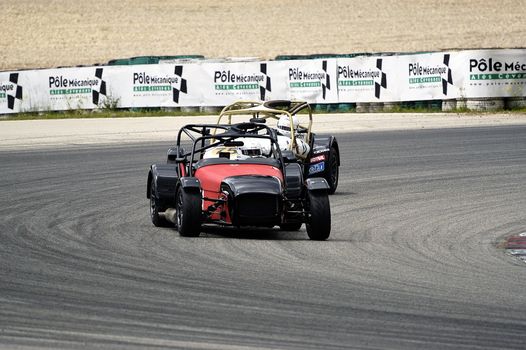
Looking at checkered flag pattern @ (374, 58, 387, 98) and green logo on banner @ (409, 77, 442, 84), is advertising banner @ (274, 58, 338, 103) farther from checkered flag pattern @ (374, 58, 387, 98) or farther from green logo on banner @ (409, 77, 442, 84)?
green logo on banner @ (409, 77, 442, 84)

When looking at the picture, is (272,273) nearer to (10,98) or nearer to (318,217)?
(318,217)

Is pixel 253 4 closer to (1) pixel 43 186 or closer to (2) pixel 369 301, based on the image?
(1) pixel 43 186

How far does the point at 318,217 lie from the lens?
12.1 metres

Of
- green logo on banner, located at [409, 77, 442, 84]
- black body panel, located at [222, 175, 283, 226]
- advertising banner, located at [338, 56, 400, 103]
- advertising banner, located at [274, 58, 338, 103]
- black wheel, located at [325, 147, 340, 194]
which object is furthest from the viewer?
advertising banner, located at [274, 58, 338, 103]

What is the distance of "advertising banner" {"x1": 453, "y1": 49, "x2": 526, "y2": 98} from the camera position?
30.3 meters

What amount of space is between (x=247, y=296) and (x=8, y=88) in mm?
27292

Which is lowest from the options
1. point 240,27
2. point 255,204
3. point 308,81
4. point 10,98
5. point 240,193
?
point 255,204

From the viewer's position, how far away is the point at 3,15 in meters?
66.9

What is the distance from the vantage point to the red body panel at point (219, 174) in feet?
40.6

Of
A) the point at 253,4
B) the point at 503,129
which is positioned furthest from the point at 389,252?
the point at 253,4

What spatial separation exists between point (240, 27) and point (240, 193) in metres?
52.5

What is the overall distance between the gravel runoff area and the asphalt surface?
9.09 meters

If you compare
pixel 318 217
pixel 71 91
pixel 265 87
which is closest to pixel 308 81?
pixel 265 87

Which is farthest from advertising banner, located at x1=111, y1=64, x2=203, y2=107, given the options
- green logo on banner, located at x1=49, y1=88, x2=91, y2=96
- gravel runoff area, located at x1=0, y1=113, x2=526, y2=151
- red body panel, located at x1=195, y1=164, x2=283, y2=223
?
red body panel, located at x1=195, y1=164, x2=283, y2=223
